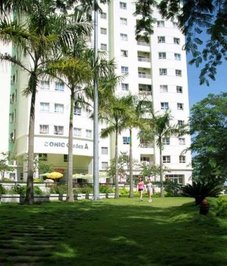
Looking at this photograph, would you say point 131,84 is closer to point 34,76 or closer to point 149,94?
point 149,94

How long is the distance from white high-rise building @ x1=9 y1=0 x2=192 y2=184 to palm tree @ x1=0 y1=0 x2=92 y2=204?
29655mm

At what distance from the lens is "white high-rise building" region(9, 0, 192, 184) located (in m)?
48.8

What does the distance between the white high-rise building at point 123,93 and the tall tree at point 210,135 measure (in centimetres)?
1727

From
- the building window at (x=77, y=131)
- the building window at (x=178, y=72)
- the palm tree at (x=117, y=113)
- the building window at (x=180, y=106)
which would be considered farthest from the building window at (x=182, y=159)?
the palm tree at (x=117, y=113)

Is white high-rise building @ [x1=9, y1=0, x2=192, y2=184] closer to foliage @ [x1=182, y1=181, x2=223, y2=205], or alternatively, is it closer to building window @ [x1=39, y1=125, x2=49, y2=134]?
building window @ [x1=39, y1=125, x2=49, y2=134]

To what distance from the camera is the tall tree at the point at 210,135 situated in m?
28.9

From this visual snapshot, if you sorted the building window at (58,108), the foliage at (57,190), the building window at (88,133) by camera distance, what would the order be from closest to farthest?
the foliage at (57,190), the building window at (58,108), the building window at (88,133)

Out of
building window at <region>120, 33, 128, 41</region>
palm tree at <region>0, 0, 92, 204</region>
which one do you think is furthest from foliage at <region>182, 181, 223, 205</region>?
building window at <region>120, 33, 128, 41</region>

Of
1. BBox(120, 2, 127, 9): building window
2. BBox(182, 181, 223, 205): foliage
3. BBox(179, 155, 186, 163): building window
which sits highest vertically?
BBox(120, 2, 127, 9): building window

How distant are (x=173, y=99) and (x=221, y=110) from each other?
28659mm

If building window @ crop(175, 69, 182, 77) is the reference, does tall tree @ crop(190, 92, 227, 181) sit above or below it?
below

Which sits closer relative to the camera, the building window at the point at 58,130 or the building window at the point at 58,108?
the building window at the point at 58,130

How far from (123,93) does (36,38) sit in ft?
131

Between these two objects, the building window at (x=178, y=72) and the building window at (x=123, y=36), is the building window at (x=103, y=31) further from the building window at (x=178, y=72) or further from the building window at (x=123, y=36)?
the building window at (x=178, y=72)
